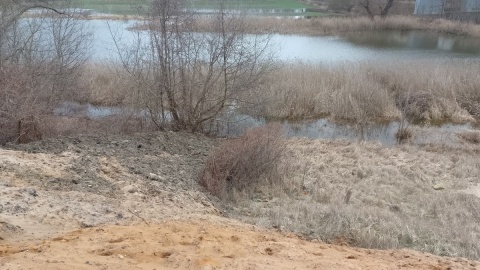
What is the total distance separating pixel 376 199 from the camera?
9375 millimetres

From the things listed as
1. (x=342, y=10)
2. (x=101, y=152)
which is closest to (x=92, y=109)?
(x=101, y=152)

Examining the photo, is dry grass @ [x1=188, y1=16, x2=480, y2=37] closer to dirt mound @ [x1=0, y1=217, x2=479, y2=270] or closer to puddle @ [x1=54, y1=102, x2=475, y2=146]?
puddle @ [x1=54, y1=102, x2=475, y2=146]

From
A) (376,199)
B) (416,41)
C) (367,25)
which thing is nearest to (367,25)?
(367,25)

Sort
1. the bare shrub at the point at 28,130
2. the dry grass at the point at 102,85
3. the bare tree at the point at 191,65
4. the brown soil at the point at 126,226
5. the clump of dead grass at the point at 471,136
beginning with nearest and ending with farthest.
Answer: the brown soil at the point at 126,226 < the bare shrub at the point at 28,130 < the bare tree at the point at 191,65 < the clump of dead grass at the point at 471,136 < the dry grass at the point at 102,85

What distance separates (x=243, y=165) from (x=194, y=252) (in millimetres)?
4187

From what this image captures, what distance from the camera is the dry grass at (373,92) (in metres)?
17.9

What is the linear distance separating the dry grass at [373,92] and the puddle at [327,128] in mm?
567

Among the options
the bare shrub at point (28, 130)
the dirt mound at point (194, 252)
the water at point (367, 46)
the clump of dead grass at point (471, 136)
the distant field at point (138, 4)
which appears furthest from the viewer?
the water at point (367, 46)

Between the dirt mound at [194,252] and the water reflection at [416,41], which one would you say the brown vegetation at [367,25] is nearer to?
the water reflection at [416,41]

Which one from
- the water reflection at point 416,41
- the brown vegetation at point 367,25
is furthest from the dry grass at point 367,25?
the water reflection at point 416,41

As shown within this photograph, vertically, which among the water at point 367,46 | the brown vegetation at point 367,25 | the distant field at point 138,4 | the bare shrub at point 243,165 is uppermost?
the distant field at point 138,4

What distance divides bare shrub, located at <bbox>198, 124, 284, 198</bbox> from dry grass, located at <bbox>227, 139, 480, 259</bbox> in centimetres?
34

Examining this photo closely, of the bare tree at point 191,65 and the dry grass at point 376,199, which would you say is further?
the bare tree at point 191,65

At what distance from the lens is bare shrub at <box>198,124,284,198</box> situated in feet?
28.9
